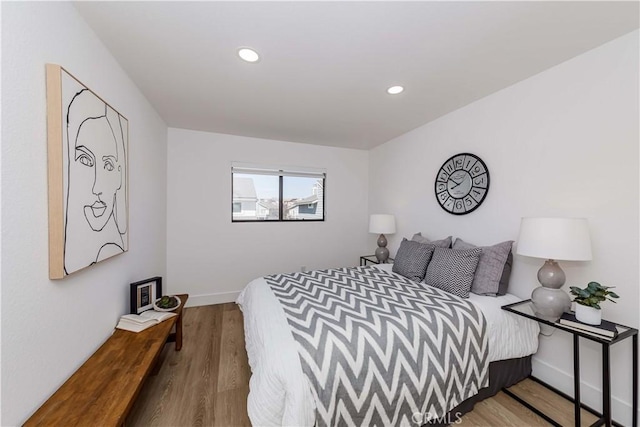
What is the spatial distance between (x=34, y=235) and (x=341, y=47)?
186cm

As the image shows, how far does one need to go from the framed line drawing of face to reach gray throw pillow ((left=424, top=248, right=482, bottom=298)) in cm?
244

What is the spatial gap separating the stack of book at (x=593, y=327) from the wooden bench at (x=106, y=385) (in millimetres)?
2412

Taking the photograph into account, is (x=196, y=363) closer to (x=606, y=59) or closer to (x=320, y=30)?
(x=320, y=30)

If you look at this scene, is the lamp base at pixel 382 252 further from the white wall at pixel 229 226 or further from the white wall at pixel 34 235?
the white wall at pixel 34 235

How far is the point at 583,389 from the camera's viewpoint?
1.69m

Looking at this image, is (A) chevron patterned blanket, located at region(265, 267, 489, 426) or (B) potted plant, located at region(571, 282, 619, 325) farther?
(B) potted plant, located at region(571, 282, 619, 325)

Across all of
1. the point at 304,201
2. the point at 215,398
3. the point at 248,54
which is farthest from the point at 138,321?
the point at 304,201

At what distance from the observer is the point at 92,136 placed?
1.38 meters

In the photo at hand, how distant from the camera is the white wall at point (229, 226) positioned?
10.5ft

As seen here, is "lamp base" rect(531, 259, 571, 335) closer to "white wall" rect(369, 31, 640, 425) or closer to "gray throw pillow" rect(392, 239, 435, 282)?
"white wall" rect(369, 31, 640, 425)

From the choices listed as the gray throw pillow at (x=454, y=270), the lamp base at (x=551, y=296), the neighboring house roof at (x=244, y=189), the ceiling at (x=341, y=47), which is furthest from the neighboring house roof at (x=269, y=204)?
the lamp base at (x=551, y=296)

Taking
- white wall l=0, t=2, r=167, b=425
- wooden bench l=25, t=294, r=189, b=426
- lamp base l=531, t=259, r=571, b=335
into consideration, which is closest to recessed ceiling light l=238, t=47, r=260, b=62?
white wall l=0, t=2, r=167, b=425

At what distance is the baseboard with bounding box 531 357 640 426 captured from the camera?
1.51m

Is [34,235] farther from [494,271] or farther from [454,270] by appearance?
[494,271]
